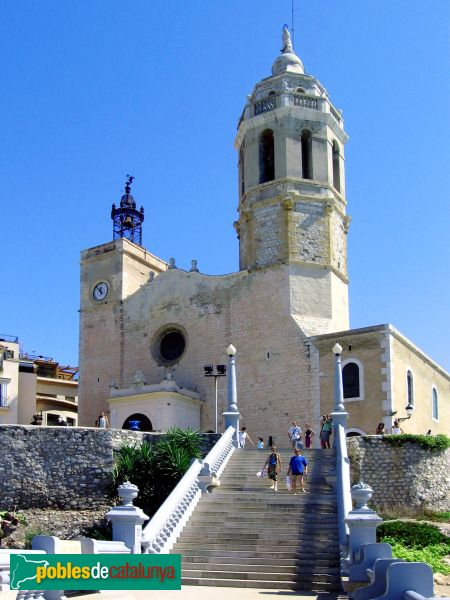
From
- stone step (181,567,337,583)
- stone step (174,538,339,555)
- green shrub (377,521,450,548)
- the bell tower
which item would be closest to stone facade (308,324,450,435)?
the bell tower

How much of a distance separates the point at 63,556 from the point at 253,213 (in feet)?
79.1

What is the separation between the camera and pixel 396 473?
23594mm

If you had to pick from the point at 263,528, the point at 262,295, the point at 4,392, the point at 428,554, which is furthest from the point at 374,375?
the point at 4,392

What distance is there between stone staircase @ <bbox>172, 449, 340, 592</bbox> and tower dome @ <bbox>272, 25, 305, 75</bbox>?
70.7ft

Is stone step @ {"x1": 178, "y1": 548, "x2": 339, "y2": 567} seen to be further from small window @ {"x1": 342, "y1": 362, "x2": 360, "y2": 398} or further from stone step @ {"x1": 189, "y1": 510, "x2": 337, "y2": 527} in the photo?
small window @ {"x1": 342, "y1": 362, "x2": 360, "y2": 398}

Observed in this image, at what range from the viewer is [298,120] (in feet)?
109

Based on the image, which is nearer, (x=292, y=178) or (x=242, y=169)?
(x=292, y=178)

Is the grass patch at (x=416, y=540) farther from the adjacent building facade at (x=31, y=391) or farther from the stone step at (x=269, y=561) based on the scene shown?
the adjacent building facade at (x=31, y=391)

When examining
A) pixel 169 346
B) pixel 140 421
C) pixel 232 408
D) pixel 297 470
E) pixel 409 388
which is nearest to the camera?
pixel 297 470

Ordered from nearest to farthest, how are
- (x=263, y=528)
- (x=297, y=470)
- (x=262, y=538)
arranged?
1. (x=262, y=538)
2. (x=263, y=528)
3. (x=297, y=470)

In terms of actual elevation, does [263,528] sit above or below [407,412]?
below

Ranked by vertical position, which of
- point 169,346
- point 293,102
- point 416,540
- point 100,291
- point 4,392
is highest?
point 293,102

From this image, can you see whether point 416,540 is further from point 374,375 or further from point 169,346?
point 169,346

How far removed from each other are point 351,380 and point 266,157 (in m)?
11.0
